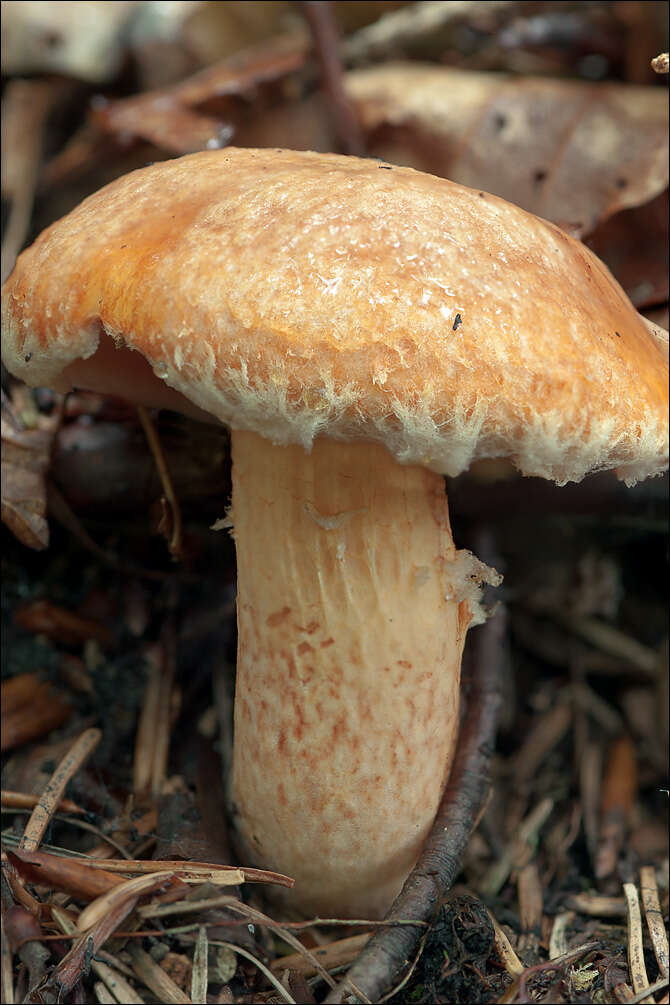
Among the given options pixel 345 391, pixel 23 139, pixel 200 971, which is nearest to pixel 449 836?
pixel 200 971

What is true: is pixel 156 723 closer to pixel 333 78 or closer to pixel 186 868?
pixel 186 868

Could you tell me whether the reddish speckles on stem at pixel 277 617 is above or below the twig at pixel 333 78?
below

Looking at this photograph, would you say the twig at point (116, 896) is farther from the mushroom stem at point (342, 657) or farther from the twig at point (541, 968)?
the twig at point (541, 968)

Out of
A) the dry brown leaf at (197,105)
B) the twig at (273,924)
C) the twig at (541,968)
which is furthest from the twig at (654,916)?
the dry brown leaf at (197,105)

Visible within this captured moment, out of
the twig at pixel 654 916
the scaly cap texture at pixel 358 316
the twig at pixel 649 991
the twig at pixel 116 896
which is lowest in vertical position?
the twig at pixel 649 991

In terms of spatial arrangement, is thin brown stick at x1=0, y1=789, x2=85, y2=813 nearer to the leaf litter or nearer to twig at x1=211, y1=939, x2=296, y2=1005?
the leaf litter

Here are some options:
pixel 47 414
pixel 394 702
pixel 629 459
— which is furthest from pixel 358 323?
pixel 47 414

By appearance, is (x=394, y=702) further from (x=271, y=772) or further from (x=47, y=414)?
(x=47, y=414)

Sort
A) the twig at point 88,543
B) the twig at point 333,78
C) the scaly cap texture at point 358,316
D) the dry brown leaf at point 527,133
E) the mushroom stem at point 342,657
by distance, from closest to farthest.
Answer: the scaly cap texture at point 358,316 → the mushroom stem at point 342,657 → the twig at point 88,543 → the dry brown leaf at point 527,133 → the twig at point 333,78
